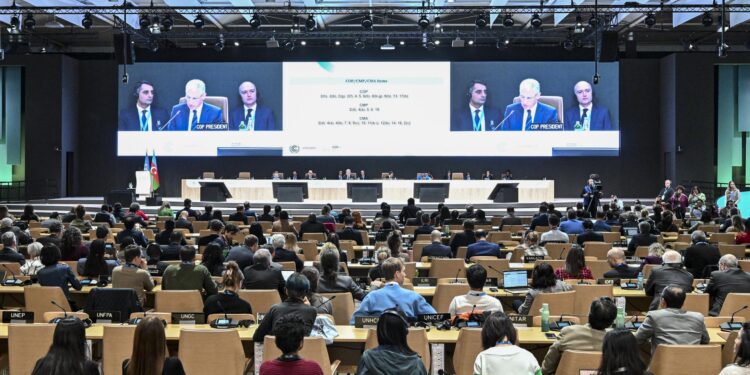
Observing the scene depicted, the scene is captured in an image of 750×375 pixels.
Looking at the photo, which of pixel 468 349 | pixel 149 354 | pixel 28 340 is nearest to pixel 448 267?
pixel 468 349

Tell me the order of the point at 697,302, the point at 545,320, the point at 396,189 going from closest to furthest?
the point at 545,320 < the point at 697,302 < the point at 396,189

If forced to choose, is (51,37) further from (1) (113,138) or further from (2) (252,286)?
(2) (252,286)

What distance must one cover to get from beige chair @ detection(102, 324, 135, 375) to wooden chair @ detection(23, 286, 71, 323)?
2085 mm

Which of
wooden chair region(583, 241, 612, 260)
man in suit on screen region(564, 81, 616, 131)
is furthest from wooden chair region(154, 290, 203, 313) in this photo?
man in suit on screen region(564, 81, 616, 131)

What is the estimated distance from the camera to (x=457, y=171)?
28031 mm

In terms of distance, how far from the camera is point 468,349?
5.66 m

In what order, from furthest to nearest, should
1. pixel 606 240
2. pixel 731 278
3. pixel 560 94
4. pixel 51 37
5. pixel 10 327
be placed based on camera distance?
1. pixel 51 37
2. pixel 560 94
3. pixel 606 240
4. pixel 731 278
5. pixel 10 327

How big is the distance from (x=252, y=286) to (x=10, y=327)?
8.17 ft

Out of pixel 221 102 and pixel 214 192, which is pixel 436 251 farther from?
pixel 221 102

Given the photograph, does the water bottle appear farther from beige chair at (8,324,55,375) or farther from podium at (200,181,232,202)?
podium at (200,181,232,202)

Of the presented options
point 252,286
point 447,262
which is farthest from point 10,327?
point 447,262

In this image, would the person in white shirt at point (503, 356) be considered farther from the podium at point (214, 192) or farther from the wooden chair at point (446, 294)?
the podium at point (214, 192)

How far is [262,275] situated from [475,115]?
20.0 metres

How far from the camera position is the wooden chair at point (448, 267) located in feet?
31.9
